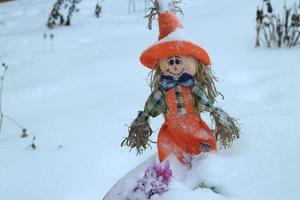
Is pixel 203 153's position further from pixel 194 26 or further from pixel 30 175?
pixel 194 26

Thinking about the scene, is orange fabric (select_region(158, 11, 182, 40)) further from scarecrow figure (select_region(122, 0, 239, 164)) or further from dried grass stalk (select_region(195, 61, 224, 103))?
dried grass stalk (select_region(195, 61, 224, 103))

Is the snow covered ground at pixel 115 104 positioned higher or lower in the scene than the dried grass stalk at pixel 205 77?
lower

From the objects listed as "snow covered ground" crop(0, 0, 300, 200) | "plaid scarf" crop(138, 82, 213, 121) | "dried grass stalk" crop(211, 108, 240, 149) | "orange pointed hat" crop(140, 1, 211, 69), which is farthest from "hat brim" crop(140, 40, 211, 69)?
"snow covered ground" crop(0, 0, 300, 200)

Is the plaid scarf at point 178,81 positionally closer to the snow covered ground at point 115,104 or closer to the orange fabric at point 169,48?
the orange fabric at point 169,48

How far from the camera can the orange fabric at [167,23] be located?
1876 millimetres

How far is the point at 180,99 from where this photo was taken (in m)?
1.94

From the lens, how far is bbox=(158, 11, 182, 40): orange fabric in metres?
1.88

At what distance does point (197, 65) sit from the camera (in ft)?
6.27

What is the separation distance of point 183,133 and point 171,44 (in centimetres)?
38

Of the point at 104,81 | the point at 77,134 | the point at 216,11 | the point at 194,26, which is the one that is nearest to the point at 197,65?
the point at 77,134

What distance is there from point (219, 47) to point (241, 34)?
309mm

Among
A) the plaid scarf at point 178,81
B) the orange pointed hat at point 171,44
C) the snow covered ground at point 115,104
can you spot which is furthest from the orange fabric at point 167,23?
the snow covered ground at point 115,104

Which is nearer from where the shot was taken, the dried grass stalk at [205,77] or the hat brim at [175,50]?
the hat brim at [175,50]

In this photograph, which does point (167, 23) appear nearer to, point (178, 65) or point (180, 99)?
point (178, 65)
